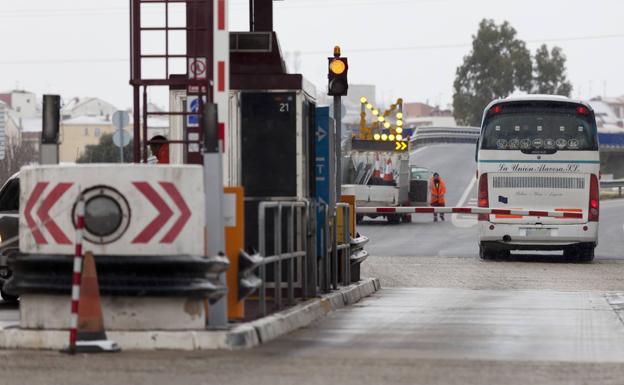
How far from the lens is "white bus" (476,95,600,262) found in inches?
1180

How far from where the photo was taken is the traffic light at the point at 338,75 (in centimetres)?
1802

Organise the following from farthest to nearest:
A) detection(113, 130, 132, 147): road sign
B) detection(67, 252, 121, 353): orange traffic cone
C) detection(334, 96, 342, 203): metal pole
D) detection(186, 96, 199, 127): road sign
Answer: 1. detection(113, 130, 132, 147): road sign
2. detection(334, 96, 342, 203): metal pole
3. detection(186, 96, 199, 127): road sign
4. detection(67, 252, 121, 353): orange traffic cone

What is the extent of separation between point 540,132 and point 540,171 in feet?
2.77

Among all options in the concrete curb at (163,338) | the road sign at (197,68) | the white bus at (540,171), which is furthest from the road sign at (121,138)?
the concrete curb at (163,338)

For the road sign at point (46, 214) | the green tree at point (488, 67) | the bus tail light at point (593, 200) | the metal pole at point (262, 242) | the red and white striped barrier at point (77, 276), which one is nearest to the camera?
the red and white striped barrier at point (77, 276)

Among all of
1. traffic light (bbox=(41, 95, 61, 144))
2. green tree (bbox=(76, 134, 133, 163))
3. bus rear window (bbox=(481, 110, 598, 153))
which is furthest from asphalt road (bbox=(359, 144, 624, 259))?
green tree (bbox=(76, 134, 133, 163))

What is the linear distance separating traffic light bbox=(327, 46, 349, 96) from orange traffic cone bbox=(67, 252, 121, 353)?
7.76 meters

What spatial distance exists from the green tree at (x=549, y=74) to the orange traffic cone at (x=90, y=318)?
12479 centimetres

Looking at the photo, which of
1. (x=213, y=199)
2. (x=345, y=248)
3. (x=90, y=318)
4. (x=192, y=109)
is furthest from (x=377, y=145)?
(x=90, y=318)

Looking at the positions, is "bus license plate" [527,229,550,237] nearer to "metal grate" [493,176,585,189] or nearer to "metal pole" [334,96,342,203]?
"metal grate" [493,176,585,189]

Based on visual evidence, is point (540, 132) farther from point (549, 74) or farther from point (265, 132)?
point (549, 74)

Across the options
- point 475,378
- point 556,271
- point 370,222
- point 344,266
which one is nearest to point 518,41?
point 370,222

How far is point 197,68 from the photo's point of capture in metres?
13.5

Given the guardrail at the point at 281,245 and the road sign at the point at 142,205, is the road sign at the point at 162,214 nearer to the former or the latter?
the road sign at the point at 142,205
